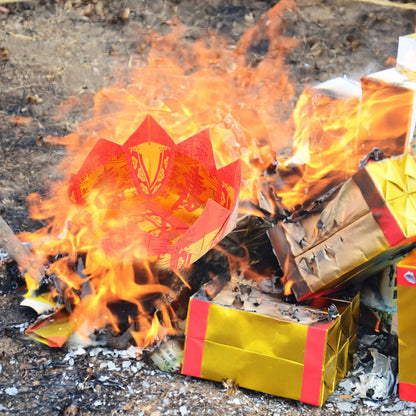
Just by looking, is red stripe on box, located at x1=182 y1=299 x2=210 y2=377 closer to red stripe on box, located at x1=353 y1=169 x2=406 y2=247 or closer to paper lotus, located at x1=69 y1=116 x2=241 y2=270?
paper lotus, located at x1=69 y1=116 x2=241 y2=270

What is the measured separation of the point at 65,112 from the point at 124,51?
73cm

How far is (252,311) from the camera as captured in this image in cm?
215

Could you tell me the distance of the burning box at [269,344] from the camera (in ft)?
6.88

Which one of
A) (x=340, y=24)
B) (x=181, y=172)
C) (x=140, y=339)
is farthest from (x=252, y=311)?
(x=340, y=24)

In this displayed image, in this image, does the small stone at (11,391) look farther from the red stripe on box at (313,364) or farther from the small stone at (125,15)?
the small stone at (125,15)

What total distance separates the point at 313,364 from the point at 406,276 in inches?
17.3

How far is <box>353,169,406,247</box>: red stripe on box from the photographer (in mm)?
1979

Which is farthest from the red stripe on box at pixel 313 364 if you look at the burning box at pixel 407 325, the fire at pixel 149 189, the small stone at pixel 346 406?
the fire at pixel 149 189

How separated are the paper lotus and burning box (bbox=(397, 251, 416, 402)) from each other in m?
0.69

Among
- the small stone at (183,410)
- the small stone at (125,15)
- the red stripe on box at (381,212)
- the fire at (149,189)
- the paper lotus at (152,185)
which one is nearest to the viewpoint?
the red stripe on box at (381,212)

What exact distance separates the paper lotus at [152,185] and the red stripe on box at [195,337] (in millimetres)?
236

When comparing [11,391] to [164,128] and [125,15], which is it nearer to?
[164,128]

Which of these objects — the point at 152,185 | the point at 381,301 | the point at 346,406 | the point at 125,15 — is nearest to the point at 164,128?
the point at 152,185

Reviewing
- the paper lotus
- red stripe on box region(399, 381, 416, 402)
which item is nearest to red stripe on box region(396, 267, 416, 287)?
red stripe on box region(399, 381, 416, 402)
